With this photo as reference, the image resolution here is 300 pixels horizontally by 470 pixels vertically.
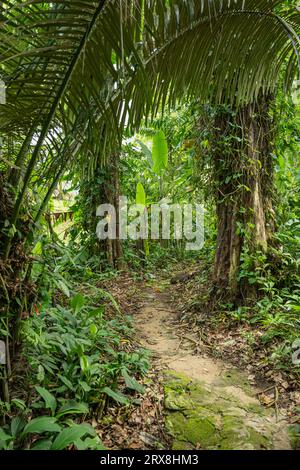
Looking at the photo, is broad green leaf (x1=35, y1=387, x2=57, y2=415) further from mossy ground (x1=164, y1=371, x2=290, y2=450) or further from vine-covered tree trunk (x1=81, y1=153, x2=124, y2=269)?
vine-covered tree trunk (x1=81, y1=153, x2=124, y2=269)

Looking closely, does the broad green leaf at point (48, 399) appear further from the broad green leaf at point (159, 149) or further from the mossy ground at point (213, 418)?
the broad green leaf at point (159, 149)

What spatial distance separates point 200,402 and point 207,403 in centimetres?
4

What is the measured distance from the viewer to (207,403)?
2201 mm

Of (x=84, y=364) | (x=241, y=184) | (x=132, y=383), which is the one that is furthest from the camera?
(x=241, y=184)

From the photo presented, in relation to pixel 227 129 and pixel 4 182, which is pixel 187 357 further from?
pixel 227 129

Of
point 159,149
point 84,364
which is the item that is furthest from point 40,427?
point 159,149

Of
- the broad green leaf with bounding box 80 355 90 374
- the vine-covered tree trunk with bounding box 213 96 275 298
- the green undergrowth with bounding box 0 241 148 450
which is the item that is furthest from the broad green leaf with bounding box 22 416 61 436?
the vine-covered tree trunk with bounding box 213 96 275 298

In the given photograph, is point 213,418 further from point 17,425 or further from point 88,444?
point 17,425

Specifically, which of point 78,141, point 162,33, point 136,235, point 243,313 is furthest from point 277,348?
point 136,235

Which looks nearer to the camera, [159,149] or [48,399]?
[48,399]

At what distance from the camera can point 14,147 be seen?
79.3 inches

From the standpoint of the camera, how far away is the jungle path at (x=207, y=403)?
187 centimetres

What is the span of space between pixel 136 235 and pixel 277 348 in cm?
421

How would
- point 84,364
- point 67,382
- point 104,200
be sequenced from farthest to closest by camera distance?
point 104,200, point 84,364, point 67,382
